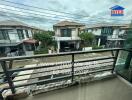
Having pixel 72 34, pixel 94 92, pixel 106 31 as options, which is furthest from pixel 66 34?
pixel 94 92

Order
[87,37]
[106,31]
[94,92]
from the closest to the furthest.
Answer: [94,92] < [87,37] < [106,31]

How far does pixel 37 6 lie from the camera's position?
4.98 meters

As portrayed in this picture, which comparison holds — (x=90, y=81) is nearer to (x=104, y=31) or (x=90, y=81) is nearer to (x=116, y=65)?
(x=116, y=65)

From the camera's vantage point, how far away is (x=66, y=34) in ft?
34.0

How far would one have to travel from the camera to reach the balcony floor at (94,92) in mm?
1120

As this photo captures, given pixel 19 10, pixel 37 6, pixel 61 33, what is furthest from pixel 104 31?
pixel 19 10

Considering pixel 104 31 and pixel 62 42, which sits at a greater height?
pixel 104 31

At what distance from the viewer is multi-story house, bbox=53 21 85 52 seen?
32.7 feet

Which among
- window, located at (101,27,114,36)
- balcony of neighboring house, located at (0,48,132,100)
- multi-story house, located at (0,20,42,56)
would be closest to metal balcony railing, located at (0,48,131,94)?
balcony of neighboring house, located at (0,48,132,100)

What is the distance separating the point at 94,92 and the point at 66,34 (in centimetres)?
951

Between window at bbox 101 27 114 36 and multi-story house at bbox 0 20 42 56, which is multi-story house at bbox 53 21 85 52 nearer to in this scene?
multi-story house at bbox 0 20 42 56

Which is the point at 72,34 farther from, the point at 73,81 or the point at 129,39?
the point at 73,81

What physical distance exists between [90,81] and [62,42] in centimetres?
939

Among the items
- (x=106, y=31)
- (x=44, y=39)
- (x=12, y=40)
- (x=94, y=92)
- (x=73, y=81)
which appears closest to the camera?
(x=94, y=92)
